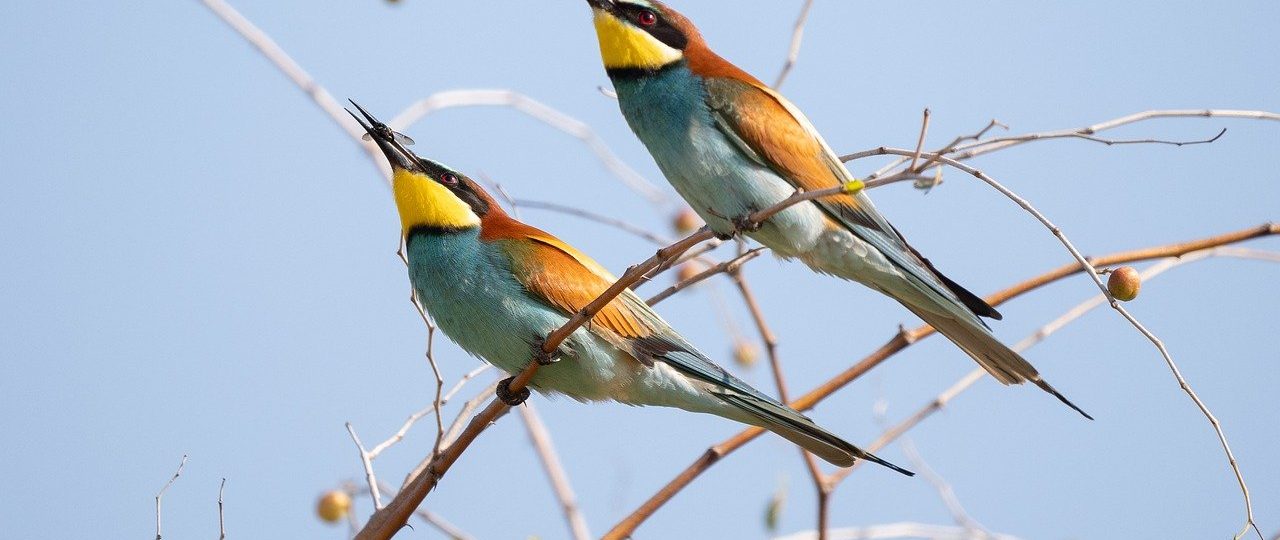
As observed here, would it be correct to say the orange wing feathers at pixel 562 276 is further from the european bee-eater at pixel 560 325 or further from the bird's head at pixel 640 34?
the bird's head at pixel 640 34

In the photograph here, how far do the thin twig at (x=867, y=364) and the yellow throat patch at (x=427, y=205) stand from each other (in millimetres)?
1158

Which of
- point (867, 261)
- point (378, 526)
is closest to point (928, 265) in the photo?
point (867, 261)

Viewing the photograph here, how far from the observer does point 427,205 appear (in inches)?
158

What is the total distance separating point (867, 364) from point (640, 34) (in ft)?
4.64

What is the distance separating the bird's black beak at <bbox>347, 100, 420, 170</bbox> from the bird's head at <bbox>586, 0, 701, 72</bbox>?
73cm

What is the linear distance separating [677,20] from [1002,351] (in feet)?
5.08

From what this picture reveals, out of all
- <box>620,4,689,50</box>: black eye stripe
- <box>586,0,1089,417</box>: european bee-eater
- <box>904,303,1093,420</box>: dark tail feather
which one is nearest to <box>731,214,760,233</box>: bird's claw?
<box>586,0,1089,417</box>: european bee-eater

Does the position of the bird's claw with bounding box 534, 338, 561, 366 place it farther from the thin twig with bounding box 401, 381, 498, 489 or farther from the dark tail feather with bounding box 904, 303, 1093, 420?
the dark tail feather with bounding box 904, 303, 1093, 420

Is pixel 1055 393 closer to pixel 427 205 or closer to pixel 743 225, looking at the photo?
pixel 743 225

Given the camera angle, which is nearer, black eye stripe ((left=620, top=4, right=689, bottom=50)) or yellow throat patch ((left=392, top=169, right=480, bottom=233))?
yellow throat patch ((left=392, top=169, right=480, bottom=233))

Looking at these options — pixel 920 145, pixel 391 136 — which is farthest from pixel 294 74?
pixel 920 145

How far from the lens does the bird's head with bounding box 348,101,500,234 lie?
3.95m

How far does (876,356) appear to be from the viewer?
3.38 meters

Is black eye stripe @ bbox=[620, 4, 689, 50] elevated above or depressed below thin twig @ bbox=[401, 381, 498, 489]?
above
